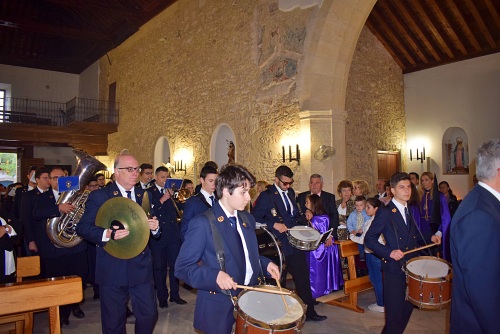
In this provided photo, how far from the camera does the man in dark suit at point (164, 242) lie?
16.8 feet

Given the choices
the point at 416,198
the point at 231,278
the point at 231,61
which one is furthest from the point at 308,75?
the point at 231,278

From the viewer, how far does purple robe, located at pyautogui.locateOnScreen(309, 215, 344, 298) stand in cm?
520

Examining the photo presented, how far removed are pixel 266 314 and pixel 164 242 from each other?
3.53 m

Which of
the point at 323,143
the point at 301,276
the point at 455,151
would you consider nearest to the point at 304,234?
the point at 301,276

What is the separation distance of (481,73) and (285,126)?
6245mm

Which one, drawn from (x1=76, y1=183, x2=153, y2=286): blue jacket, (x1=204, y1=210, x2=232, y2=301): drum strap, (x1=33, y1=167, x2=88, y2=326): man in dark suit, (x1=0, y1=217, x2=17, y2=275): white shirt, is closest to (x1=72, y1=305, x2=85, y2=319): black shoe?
(x1=33, y1=167, x2=88, y2=326): man in dark suit

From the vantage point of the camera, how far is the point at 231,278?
2.07 m

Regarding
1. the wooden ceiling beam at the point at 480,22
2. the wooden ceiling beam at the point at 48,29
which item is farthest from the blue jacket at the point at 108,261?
the wooden ceiling beam at the point at 48,29

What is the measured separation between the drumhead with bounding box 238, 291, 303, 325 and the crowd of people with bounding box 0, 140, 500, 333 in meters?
0.12

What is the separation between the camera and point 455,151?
1117 cm

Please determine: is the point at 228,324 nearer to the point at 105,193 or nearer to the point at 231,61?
the point at 105,193

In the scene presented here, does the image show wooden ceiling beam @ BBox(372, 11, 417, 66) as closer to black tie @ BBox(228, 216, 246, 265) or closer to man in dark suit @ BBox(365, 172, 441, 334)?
man in dark suit @ BBox(365, 172, 441, 334)

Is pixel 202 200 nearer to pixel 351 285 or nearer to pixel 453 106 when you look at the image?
pixel 351 285

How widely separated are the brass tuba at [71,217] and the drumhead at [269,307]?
9.50 feet
